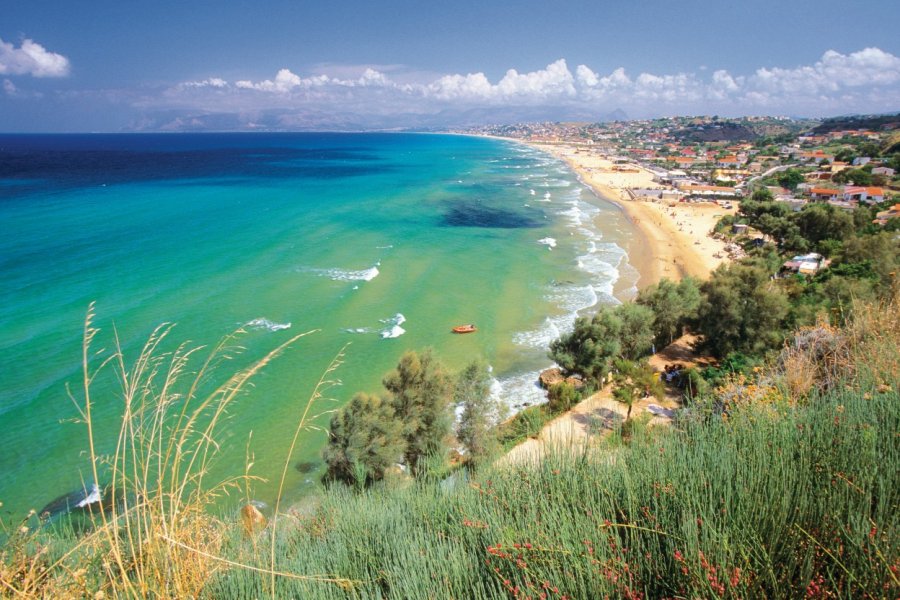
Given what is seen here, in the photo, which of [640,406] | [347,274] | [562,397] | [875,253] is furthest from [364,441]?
[875,253]

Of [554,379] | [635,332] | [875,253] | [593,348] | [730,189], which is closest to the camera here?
[593,348]

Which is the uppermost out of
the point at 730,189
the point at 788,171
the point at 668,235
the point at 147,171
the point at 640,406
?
the point at 147,171

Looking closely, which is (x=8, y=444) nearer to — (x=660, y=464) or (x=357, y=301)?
(x=357, y=301)

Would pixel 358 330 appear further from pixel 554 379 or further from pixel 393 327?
pixel 554 379

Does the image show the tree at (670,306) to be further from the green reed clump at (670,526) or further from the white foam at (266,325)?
the white foam at (266,325)

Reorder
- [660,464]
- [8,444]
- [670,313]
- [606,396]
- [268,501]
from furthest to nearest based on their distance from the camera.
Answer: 1. [670,313]
2. [606,396]
3. [8,444]
4. [268,501]
5. [660,464]

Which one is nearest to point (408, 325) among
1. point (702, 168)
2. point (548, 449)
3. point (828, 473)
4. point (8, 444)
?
point (8, 444)

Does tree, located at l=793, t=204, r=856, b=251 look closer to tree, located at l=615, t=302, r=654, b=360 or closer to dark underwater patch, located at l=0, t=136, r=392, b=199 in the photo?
tree, located at l=615, t=302, r=654, b=360
